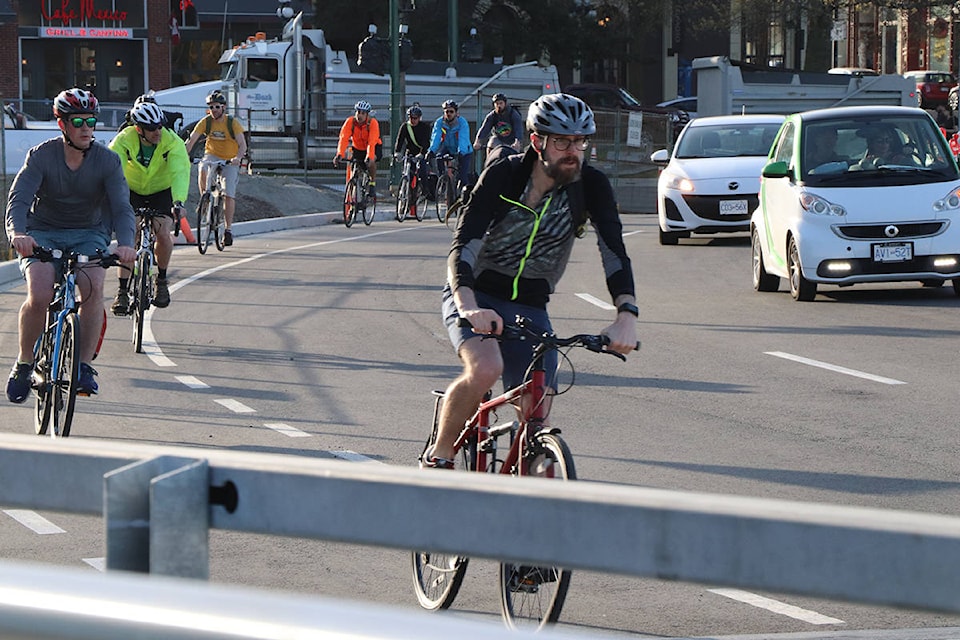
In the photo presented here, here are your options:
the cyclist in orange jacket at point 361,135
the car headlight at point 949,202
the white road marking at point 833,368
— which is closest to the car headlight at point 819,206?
the car headlight at point 949,202

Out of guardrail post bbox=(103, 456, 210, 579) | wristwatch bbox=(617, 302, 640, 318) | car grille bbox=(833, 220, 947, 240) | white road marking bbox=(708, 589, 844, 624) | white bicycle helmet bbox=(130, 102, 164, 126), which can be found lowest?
white road marking bbox=(708, 589, 844, 624)

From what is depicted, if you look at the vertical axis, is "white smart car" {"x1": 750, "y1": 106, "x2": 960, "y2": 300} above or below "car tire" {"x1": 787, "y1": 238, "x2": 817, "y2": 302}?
above

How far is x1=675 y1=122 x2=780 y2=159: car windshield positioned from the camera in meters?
23.5

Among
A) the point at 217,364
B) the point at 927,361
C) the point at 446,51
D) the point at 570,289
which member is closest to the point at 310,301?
the point at 570,289

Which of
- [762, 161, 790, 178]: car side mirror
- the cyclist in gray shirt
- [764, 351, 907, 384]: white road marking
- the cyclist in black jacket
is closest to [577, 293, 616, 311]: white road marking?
[762, 161, 790, 178]: car side mirror

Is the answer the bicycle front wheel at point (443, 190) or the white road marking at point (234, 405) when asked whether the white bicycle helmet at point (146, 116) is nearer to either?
the white road marking at point (234, 405)

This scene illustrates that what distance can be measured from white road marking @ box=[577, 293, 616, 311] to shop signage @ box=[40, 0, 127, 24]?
43.3m

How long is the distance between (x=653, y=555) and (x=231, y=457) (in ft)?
2.32

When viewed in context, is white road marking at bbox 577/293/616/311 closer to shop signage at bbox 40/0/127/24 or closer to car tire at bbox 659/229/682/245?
car tire at bbox 659/229/682/245

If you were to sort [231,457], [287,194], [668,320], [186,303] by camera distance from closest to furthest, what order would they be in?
[231,457] < [668,320] < [186,303] < [287,194]

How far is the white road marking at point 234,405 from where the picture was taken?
10281 mm

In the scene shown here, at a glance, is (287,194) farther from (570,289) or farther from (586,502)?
(586,502)

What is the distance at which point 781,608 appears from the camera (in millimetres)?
5824

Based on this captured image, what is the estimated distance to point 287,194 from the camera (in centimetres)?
3250
